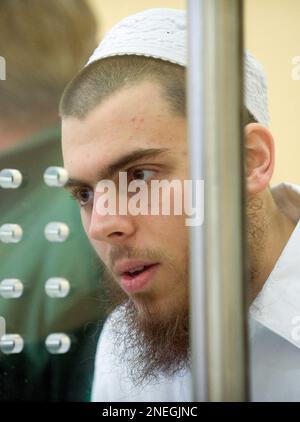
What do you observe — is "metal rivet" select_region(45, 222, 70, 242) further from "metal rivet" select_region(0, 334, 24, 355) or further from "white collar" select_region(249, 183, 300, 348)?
"white collar" select_region(249, 183, 300, 348)

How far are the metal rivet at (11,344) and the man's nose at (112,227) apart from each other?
0.15 m

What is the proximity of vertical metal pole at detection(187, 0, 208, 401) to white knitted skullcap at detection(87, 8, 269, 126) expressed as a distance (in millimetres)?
290

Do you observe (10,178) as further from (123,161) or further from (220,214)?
(220,214)

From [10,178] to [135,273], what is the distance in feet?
0.65

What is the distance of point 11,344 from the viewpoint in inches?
35.8

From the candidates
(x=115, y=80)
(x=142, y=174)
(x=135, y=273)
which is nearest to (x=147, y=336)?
(x=135, y=273)

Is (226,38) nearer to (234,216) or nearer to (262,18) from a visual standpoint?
(234,216)

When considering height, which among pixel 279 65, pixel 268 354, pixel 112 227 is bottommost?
pixel 268 354

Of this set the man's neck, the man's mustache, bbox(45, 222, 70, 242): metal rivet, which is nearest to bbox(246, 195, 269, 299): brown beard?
the man's neck

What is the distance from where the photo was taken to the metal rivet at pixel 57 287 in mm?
931

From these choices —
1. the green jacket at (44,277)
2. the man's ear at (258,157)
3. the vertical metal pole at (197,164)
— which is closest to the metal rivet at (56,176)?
the green jacket at (44,277)

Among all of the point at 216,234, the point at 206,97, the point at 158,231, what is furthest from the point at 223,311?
the point at 158,231

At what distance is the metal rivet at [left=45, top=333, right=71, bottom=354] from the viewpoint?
2.99 ft

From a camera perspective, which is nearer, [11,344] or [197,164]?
[197,164]
